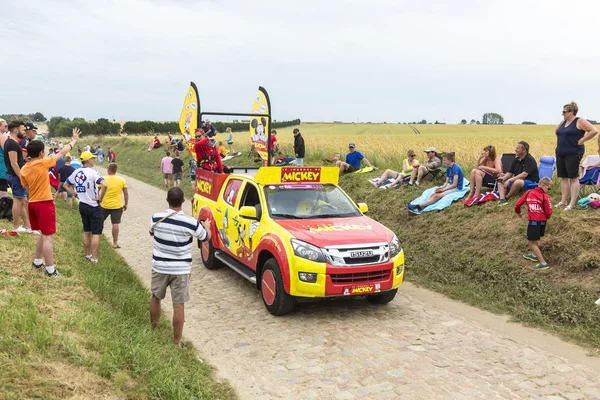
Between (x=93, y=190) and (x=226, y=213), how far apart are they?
2242 millimetres

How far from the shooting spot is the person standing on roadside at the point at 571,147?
8953mm

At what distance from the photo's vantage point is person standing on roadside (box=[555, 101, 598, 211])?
8.95 metres

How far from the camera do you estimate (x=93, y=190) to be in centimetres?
820

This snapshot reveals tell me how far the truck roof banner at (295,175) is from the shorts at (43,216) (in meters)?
3.05

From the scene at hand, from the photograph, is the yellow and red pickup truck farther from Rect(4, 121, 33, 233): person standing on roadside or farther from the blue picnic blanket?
the blue picnic blanket

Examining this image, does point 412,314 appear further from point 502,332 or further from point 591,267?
point 591,267

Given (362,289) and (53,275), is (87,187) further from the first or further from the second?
(362,289)

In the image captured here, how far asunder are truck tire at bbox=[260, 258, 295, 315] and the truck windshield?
34.9 inches

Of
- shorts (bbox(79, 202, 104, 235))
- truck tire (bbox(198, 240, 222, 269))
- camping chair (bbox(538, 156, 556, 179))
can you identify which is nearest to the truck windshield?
truck tire (bbox(198, 240, 222, 269))

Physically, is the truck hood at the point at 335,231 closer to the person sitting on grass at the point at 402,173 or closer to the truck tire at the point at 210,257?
the truck tire at the point at 210,257

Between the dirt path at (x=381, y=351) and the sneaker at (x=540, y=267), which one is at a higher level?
the sneaker at (x=540, y=267)

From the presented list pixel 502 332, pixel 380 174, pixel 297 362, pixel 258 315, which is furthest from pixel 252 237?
pixel 380 174

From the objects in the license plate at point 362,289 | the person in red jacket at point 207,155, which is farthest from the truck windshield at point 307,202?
the person in red jacket at point 207,155

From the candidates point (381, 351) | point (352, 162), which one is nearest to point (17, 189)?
point (381, 351)
